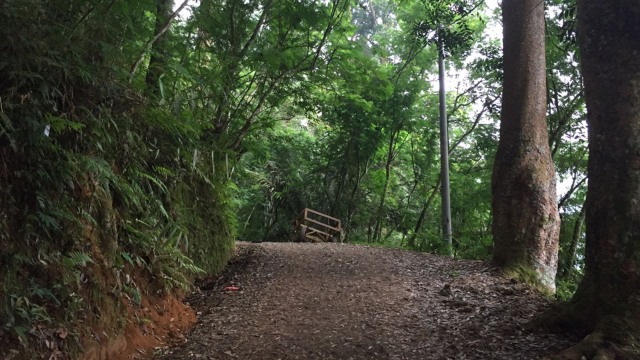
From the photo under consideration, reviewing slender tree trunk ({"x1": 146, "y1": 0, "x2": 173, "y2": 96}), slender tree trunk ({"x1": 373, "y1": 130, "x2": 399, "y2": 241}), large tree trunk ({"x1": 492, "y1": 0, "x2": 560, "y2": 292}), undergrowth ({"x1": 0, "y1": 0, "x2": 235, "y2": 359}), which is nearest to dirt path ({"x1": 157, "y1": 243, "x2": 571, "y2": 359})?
large tree trunk ({"x1": 492, "y1": 0, "x2": 560, "y2": 292})

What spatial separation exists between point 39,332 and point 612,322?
4.38 m

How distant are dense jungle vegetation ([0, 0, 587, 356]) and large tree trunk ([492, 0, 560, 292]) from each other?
0.62 metres

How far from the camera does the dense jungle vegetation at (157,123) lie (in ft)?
11.7

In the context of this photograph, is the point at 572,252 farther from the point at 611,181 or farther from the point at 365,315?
the point at 611,181

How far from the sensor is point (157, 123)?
558cm

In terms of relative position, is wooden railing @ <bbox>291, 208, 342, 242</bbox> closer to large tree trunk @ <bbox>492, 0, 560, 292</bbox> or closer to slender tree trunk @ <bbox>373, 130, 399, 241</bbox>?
slender tree trunk @ <bbox>373, 130, 399, 241</bbox>

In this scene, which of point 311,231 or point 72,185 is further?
point 311,231

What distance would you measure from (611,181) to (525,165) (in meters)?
3.02

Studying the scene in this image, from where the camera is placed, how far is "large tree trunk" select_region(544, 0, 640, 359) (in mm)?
3678

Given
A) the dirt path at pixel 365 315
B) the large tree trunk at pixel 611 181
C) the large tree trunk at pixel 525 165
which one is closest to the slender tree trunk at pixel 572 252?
the dirt path at pixel 365 315

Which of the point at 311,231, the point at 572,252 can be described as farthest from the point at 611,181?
the point at 311,231

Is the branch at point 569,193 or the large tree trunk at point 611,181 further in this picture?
the branch at point 569,193

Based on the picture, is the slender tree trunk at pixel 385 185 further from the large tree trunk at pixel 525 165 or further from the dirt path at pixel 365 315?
the large tree trunk at pixel 525 165

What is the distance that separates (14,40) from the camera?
361 cm
